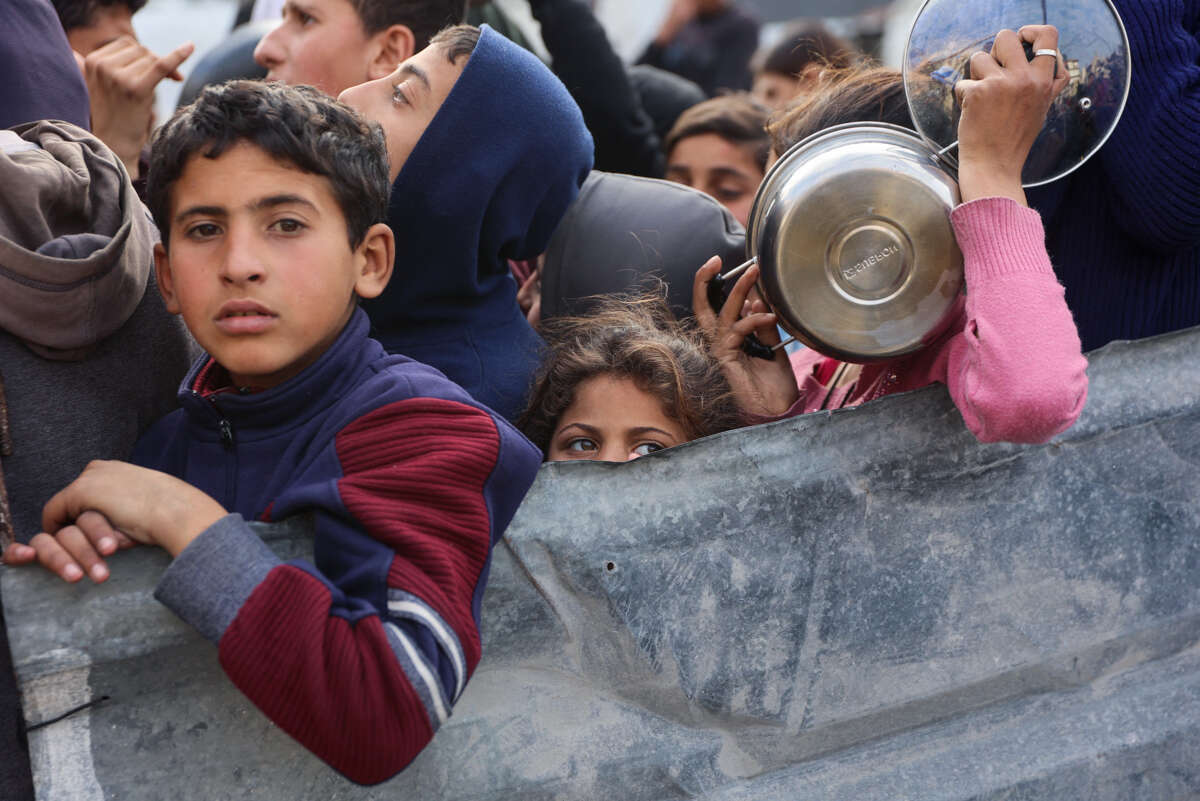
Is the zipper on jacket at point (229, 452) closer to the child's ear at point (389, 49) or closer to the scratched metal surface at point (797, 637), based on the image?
the scratched metal surface at point (797, 637)

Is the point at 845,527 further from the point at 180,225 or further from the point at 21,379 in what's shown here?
the point at 21,379

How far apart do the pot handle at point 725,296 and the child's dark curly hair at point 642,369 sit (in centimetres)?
7

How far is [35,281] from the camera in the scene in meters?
1.58

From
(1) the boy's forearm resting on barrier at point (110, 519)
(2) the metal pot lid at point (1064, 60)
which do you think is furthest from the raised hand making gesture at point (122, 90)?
(2) the metal pot lid at point (1064, 60)

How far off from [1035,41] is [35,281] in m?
1.43

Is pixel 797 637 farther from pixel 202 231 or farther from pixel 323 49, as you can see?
pixel 323 49

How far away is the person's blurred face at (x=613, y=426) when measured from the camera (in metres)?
2.21

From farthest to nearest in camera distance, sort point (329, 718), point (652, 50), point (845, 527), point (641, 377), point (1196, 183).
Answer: point (652, 50) < point (641, 377) < point (1196, 183) < point (845, 527) < point (329, 718)

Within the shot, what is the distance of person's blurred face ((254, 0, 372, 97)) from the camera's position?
301cm

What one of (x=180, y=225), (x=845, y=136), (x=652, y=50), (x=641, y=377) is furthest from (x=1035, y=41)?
(x=652, y=50)

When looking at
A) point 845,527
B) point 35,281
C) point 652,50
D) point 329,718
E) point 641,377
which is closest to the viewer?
point 329,718

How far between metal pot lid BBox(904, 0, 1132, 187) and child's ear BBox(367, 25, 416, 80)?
161cm

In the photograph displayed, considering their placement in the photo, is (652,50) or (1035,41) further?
(652,50)

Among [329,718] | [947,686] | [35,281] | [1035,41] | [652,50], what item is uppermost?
[1035,41]
